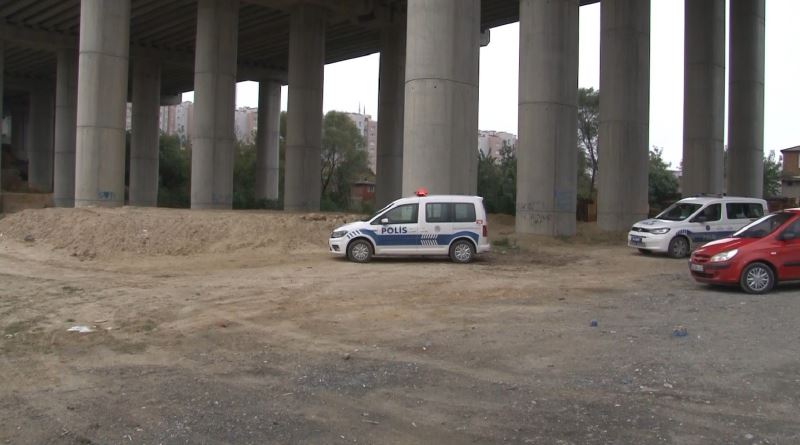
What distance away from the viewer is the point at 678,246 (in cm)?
1961

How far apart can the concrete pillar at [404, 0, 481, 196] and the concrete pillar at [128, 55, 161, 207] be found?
32235 millimetres

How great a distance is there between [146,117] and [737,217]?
40345mm

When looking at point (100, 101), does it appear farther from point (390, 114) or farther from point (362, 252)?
point (390, 114)

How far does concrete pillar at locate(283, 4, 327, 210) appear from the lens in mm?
36719

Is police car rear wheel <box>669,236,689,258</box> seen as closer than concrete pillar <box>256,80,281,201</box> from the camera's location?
Yes

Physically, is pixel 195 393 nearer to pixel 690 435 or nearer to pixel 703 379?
pixel 690 435

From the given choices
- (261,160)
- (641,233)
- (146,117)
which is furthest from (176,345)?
(261,160)

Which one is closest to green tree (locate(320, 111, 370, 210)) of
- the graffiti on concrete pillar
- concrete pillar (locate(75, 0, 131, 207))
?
concrete pillar (locate(75, 0, 131, 207))

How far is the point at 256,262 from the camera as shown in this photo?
58.1ft

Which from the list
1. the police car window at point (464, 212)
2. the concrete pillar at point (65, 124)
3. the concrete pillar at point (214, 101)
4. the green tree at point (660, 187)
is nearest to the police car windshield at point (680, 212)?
the police car window at point (464, 212)

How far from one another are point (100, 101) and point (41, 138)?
122 feet

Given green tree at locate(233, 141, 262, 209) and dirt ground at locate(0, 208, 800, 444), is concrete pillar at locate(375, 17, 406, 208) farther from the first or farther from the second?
dirt ground at locate(0, 208, 800, 444)

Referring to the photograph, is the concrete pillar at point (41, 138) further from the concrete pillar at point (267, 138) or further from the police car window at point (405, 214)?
the police car window at point (405, 214)

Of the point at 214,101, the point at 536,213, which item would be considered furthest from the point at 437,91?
the point at 214,101
